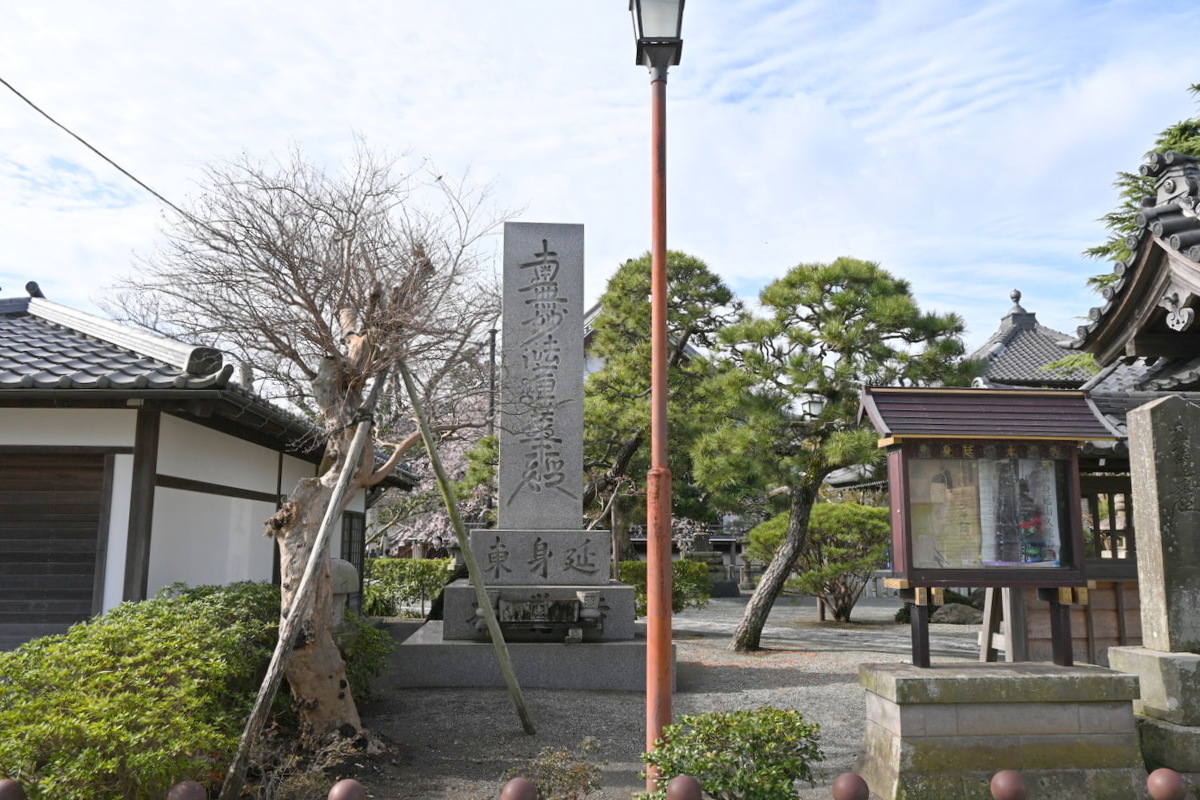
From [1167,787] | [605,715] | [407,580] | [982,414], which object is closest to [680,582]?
[407,580]

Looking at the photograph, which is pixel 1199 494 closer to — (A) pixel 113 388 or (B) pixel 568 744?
(B) pixel 568 744

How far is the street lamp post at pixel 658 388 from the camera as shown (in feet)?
16.5

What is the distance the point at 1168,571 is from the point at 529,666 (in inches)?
264

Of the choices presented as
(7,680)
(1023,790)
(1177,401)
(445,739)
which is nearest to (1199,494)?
(1177,401)

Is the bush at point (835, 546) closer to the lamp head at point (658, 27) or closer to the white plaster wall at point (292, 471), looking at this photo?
the white plaster wall at point (292, 471)

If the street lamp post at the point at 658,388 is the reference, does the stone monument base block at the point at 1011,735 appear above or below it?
below

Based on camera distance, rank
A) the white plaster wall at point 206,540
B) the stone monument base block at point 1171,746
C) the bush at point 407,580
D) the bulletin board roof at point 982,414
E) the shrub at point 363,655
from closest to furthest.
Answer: the stone monument base block at point 1171,746
the bulletin board roof at point 982,414
the white plaster wall at point 206,540
the shrub at point 363,655
the bush at point 407,580

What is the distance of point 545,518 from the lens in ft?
37.3

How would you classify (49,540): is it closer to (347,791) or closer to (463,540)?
(463,540)

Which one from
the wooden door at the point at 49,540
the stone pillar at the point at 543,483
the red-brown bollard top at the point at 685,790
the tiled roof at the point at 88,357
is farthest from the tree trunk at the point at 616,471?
the red-brown bollard top at the point at 685,790

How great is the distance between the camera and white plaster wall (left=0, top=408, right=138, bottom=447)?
7.47m

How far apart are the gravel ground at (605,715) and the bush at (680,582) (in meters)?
3.15

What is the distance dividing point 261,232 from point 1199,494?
6.96m

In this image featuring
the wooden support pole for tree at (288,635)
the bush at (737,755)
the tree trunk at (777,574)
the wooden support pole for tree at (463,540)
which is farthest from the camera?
the tree trunk at (777,574)
